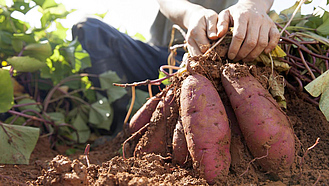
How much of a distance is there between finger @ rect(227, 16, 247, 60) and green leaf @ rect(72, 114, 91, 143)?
4.08 ft

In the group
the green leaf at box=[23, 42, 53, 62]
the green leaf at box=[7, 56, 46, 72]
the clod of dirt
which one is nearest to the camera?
the clod of dirt

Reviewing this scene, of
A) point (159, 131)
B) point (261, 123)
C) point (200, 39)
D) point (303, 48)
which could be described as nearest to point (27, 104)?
point (159, 131)

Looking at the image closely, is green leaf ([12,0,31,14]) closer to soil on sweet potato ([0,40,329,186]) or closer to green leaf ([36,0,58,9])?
green leaf ([36,0,58,9])

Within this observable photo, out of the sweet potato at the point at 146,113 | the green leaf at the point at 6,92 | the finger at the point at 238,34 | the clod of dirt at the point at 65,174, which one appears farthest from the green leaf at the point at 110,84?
the clod of dirt at the point at 65,174

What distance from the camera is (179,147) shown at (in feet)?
2.93

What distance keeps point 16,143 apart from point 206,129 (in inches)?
32.7

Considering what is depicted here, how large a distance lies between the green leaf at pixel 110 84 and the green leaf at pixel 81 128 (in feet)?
0.84

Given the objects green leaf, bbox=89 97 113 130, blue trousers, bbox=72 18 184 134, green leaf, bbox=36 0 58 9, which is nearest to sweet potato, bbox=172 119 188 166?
green leaf, bbox=89 97 113 130

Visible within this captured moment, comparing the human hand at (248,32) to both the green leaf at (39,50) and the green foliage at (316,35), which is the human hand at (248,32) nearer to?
the green foliage at (316,35)

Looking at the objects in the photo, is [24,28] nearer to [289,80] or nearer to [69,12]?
[69,12]

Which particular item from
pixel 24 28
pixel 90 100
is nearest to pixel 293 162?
pixel 90 100

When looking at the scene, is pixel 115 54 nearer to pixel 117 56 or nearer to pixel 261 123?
pixel 117 56

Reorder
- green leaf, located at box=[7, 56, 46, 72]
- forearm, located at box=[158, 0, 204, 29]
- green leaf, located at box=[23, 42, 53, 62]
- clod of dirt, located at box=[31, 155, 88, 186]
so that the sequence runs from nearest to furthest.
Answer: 1. clod of dirt, located at box=[31, 155, 88, 186]
2. forearm, located at box=[158, 0, 204, 29]
3. green leaf, located at box=[7, 56, 46, 72]
4. green leaf, located at box=[23, 42, 53, 62]

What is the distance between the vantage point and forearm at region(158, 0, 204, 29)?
1.37 metres
